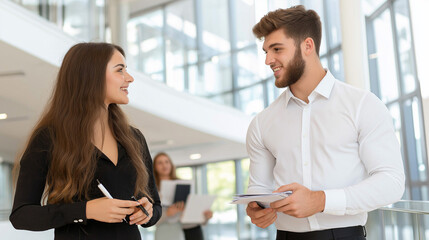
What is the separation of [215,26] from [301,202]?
36.3 feet

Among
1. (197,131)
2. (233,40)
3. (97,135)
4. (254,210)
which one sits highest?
(233,40)

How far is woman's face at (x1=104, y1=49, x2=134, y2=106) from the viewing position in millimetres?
2184

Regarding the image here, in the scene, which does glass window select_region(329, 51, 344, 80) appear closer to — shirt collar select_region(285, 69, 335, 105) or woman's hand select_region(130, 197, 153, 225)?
shirt collar select_region(285, 69, 335, 105)

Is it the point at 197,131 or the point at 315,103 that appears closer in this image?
the point at 315,103

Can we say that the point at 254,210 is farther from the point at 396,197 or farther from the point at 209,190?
the point at 209,190

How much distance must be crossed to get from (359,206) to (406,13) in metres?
4.58

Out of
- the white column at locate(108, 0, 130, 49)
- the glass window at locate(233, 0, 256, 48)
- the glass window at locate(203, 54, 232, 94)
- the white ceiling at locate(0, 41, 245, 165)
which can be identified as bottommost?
the white ceiling at locate(0, 41, 245, 165)

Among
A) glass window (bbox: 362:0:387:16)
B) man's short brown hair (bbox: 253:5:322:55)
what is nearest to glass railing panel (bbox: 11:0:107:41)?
glass window (bbox: 362:0:387:16)

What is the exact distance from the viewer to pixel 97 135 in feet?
7.24

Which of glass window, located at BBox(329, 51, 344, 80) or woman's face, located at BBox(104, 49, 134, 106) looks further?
glass window, located at BBox(329, 51, 344, 80)

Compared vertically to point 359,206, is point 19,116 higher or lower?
higher

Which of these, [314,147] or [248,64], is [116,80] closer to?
[314,147]

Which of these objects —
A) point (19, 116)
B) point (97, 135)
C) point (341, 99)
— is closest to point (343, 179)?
point (341, 99)

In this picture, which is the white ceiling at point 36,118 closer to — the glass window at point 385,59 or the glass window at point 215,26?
the glass window at point 215,26
